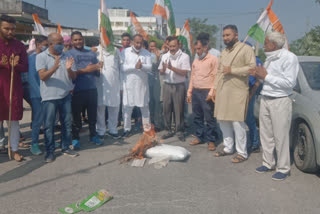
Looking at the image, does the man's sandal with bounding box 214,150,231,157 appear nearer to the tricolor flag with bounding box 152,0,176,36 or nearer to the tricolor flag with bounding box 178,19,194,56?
the tricolor flag with bounding box 178,19,194,56

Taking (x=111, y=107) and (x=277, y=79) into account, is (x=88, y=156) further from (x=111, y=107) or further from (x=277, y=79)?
(x=277, y=79)

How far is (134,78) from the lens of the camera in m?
6.18

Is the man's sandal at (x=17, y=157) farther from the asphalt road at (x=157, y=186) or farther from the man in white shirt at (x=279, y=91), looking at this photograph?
the man in white shirt at (x=279, y=91)

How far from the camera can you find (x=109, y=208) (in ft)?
10.8

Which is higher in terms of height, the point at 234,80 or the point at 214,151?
the point at 234,80

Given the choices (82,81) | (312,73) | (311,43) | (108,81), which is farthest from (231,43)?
(311,43)

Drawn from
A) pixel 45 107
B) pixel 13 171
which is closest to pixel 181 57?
pixel 45 107

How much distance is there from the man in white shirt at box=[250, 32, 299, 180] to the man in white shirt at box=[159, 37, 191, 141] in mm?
2025

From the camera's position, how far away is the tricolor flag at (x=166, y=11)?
23.5 feet

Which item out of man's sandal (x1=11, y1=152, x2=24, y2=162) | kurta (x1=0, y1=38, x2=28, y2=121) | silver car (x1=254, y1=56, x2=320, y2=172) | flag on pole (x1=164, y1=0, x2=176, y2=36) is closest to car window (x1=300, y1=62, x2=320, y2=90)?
silver car (x1=254, y1=56, x2=320, y2=172)

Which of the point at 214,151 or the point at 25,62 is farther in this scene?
the point at 214,151

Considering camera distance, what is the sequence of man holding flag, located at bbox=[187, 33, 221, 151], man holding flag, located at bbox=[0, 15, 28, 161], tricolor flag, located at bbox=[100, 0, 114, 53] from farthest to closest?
tricolor flag, located at bbox=[100, 0, 114, 53], man holding flag, located at bbox=[187, 33, 221, 151], man holding flag, located at bbox=[0, 15, 28, 161]

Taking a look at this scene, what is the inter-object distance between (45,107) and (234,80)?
308 centimetres

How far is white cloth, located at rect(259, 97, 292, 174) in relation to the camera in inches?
159
